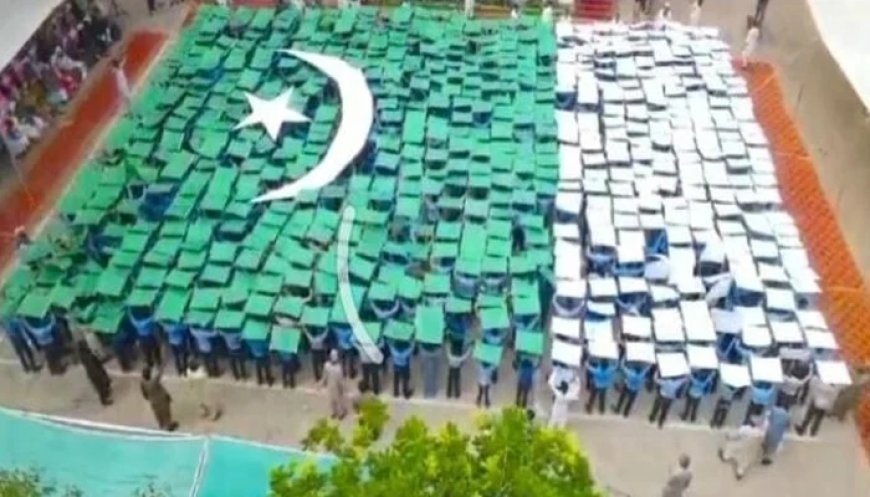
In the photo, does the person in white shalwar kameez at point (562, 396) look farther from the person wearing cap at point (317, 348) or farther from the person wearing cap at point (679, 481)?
the person wearing cap at point (317, 348)

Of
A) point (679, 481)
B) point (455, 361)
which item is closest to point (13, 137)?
point (455, 361)

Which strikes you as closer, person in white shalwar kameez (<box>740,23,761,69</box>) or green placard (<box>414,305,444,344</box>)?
green placard (<box>414,305,444,344</box>)

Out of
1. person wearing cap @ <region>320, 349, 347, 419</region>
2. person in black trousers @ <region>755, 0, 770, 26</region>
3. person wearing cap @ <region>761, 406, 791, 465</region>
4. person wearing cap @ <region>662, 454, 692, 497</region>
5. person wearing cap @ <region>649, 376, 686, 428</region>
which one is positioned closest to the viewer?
person wearing cap @ <region>662, 454, 692, 497</region>

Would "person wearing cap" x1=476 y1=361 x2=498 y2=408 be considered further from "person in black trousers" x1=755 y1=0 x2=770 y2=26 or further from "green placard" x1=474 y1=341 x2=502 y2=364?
"person in black trousers" x1=755 y1=0 x2=770 y2=26

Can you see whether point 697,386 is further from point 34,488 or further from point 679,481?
point 34,488

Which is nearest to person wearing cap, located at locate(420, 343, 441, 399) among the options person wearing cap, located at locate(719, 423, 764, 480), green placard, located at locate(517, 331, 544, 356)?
green placard, located at locate(517, 331, 544, 356)

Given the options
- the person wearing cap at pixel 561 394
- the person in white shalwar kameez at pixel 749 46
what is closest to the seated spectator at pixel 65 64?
the person wearing cap at pixel 561 394
